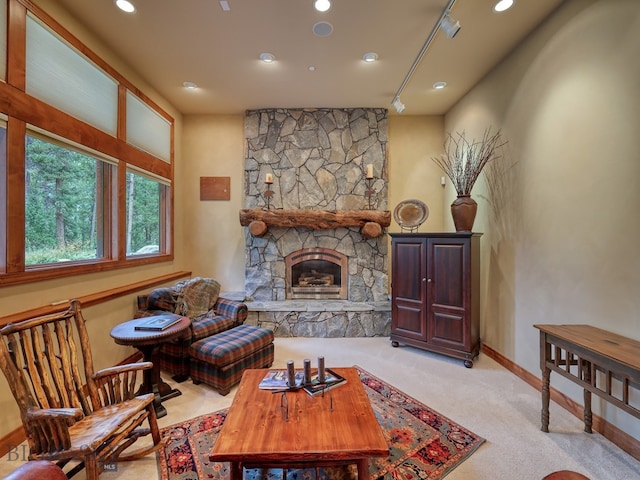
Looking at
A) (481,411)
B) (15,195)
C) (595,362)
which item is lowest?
(481,411)

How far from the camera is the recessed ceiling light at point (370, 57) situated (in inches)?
117

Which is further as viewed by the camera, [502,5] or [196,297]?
[196,297]

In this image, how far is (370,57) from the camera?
3016 mm

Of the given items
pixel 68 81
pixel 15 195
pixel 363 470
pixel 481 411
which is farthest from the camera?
pixel 68 81

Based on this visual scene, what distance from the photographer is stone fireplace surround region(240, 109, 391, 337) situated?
14.4 ft

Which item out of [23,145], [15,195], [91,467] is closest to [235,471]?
[91,467]

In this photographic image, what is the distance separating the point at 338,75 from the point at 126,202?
2903 millimetres

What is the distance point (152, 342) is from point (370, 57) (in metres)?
3.41

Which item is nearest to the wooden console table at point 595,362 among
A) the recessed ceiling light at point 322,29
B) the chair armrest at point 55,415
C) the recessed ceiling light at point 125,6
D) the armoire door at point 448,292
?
the armoire door at point 448,292

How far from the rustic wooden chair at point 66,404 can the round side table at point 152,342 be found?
11.6 inches

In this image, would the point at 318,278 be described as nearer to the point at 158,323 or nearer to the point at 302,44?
the point at 158,323

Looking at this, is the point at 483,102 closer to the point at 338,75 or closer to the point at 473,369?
the point at 338,75

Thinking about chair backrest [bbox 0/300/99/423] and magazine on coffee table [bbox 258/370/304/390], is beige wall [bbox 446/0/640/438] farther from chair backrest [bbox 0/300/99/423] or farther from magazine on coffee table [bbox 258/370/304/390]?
chair backrest [bbox 0/300/99/423]

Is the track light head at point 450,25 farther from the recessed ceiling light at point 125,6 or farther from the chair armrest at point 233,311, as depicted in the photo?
the chair armrest at point 233,311
